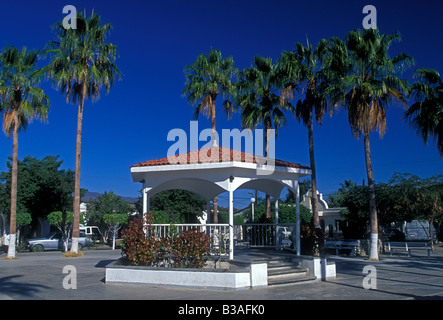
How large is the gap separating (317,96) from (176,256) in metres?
14.3

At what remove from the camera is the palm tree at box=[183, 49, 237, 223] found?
27.0m

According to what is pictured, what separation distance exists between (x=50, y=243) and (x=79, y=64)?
47.9 feet

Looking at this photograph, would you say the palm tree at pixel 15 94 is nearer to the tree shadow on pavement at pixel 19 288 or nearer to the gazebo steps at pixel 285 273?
the tree shadow on pavement at pixel 19 288

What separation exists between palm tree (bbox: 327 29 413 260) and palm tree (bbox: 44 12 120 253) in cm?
1339

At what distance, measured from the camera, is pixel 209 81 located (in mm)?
27188

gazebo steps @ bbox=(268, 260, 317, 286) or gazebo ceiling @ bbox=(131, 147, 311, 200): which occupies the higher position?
gazebo ceiling @ bbox=(131, 147, 311, 200)

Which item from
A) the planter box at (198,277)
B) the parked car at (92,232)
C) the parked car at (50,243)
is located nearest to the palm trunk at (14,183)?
the parked car at (50,243)

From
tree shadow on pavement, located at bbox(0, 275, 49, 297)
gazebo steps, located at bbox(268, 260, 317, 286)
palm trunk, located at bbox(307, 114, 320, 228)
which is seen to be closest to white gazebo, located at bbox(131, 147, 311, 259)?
gazebo steps, located at bbox(268, 260, 317, 286)

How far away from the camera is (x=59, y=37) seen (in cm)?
2436

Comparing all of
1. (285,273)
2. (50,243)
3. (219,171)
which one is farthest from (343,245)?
(50,243)

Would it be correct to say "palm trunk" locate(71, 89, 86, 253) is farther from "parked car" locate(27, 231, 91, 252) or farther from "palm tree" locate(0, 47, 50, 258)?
"parked car" locate(27, 231, 91, 252)

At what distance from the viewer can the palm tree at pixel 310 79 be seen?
72.7ft

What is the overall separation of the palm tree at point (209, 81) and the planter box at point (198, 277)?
16.2 m

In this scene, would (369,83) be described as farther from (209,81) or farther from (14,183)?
(14,183)
